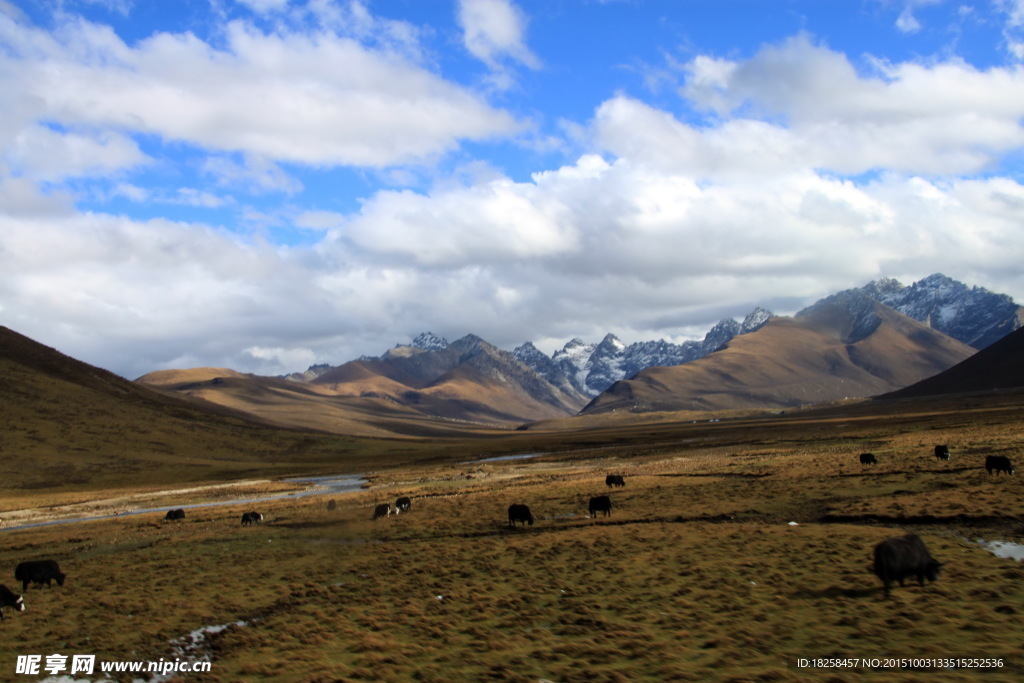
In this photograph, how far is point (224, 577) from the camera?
2762cm

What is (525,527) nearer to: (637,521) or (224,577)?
(637,521)

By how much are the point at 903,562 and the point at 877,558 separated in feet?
2.13

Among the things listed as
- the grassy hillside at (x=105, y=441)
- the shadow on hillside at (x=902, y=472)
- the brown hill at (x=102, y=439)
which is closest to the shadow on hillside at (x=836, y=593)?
the shadow on hillside at (x=902, y=472)

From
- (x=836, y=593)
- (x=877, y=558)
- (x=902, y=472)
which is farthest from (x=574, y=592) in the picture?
(x=902, y=472)

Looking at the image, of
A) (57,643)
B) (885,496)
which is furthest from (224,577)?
(885,496)

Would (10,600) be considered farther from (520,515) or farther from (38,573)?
(520,515)

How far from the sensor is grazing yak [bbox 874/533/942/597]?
1902 cm

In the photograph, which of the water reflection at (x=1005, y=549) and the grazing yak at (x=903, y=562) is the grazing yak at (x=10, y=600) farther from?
the water reflection at (x=1005, y=549)

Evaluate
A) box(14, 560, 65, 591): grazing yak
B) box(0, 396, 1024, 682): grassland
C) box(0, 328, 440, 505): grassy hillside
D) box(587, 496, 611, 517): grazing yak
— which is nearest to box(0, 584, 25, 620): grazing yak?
box(0, 396, 1024, 682): grassland

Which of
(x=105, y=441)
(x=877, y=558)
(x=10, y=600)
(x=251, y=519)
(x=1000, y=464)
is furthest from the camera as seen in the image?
(x=105, y=441)

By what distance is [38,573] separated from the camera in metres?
27.1

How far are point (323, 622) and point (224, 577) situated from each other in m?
9.47

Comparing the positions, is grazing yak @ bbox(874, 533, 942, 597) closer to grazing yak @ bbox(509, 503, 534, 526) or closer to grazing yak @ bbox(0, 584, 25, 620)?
grazing yak @ bbox(509, 503, 534, 526)

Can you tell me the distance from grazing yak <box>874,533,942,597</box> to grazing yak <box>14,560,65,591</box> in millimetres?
29229
